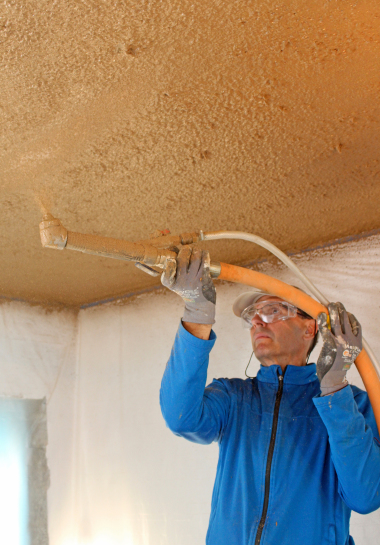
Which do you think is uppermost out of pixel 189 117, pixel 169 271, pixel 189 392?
pixel 189 117

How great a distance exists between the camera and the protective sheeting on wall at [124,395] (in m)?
2.09

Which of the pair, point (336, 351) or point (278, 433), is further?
point (278, 433)

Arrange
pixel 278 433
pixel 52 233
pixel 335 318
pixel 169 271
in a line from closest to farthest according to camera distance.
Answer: pixel 52 233 → pixel 169 271 → pixel 335 318 → pixel 278 433

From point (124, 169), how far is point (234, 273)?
1.55ft

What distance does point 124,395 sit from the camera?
2.49m

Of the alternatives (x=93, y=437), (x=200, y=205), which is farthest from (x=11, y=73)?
(x=93, y=437)

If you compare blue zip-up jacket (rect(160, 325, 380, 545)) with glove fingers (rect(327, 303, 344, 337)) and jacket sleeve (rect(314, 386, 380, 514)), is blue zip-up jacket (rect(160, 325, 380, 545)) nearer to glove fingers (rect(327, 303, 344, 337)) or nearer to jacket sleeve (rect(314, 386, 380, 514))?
jacket sleeve (rect(314, 386, 380, 514))

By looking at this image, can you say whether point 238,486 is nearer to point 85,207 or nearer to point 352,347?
point 352,347

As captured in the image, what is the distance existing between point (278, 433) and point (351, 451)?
9.0 inches

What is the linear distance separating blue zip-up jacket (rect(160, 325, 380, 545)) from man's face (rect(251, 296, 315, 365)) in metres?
0.09

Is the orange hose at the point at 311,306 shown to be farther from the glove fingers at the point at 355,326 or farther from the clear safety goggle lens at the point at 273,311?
the clear safety goggle lens at the point at 273,311

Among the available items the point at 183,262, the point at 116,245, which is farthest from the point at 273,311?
the point at 116,245

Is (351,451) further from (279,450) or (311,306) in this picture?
(311,306)

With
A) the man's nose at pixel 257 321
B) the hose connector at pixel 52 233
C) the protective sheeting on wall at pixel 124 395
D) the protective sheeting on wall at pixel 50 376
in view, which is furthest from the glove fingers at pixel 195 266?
the protective sheeting on wall at pixel 50 376
